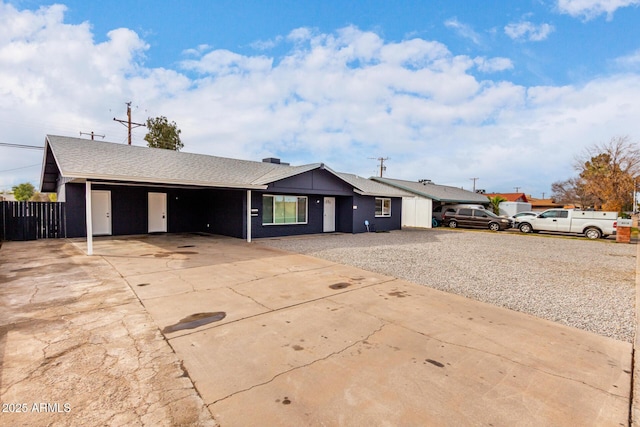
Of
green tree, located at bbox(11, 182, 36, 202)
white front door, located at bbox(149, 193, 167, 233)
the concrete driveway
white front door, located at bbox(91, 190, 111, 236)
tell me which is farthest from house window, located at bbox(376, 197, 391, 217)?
green tree, located at bbox(11, 182, 36, 202)

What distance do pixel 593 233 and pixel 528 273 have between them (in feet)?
41.4

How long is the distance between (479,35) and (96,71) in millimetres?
16680

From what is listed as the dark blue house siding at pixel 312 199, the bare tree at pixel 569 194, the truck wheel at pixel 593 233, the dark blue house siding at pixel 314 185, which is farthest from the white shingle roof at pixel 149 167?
the bare tree at pixel 569 194

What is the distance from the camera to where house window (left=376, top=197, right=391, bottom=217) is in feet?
61.3

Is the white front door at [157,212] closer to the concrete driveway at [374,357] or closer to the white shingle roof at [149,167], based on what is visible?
the white shingle roof at [149,167]

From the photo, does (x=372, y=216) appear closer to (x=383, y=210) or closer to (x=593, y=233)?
(x=383, y=210)

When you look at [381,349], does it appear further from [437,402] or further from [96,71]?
[96,71]

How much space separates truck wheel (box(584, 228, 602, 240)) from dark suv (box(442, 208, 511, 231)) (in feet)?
12.9

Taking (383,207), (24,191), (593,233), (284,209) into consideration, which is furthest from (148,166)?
(24,191)

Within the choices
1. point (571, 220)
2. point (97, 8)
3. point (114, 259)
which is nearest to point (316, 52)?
point (97, 8)

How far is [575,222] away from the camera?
16.8 m

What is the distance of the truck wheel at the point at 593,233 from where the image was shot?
52.9 feet

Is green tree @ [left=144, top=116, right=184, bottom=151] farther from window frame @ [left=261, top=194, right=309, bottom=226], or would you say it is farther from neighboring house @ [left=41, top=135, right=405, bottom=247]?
window frame @ [left=261, top=194, right=309, bottom=226]

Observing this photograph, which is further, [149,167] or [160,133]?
[160,133]
